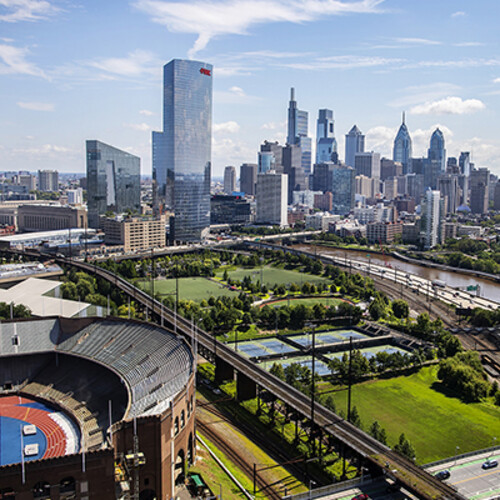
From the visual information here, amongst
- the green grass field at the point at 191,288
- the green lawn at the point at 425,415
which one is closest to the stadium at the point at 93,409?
the green lawn at the point at 425,415

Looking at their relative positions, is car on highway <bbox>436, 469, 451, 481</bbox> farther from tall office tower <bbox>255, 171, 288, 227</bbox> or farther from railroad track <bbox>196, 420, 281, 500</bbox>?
tall office tower <bbox>255, 171, 288, 227</bbox>

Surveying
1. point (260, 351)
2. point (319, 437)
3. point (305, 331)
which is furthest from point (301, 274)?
point (319, 437)

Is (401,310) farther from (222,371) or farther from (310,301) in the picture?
(222,371)

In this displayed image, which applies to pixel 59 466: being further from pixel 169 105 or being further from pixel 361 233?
pixel 361 233

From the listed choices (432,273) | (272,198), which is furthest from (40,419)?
(272,198)

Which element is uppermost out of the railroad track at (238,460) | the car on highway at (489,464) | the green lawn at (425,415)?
the car on highway at (489,464)

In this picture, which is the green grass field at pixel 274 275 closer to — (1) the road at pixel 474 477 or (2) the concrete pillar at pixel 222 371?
(2) the concrete pillar at pixel 222 371
